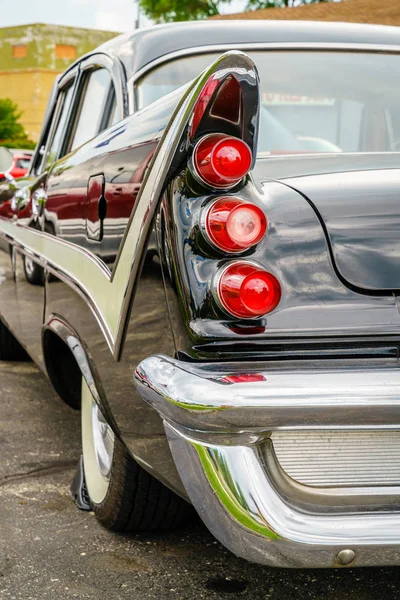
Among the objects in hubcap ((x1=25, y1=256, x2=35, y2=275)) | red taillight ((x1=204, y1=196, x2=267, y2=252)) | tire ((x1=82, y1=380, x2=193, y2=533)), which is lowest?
tire ((x1=82, y1=380, x2=193, y2=533))

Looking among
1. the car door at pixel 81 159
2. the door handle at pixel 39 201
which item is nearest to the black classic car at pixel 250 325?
the car door at pixel 81 159

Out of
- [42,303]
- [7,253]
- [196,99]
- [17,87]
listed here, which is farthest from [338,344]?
[17,87]

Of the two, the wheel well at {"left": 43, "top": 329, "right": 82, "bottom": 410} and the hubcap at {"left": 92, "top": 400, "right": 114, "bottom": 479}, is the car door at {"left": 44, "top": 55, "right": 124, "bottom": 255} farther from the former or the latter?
the hubcap at {"left": 92, "top": 400, "right": 114, "bottom": 479}

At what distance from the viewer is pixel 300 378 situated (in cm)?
183

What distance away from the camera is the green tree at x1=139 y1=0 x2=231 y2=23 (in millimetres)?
35281

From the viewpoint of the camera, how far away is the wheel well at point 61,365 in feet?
11.1

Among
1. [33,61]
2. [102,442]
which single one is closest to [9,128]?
[33,61]

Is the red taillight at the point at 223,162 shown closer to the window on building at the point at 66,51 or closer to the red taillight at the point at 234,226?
the red taillight at the point at 234,226

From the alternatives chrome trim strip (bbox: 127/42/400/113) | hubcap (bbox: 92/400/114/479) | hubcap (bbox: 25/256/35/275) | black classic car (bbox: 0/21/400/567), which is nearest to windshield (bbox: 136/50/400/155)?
chrome trim strip (bbox: 127/42/400/113)

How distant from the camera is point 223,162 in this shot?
1.98 metres

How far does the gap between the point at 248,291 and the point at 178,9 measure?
116ft

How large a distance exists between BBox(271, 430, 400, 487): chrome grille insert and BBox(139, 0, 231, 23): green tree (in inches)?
1372

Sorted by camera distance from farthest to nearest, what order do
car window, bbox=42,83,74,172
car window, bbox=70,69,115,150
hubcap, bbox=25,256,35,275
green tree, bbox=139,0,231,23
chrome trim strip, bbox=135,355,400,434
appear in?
green tree, bbox=139,0,231,23, car window, bbox=42,83,74,172, hubcap, bbox=25,256,35,275, car window, bbox=70,69,115,150, chrome trim strip, bbox=135,355,400,434

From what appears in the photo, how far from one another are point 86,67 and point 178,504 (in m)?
1.94
